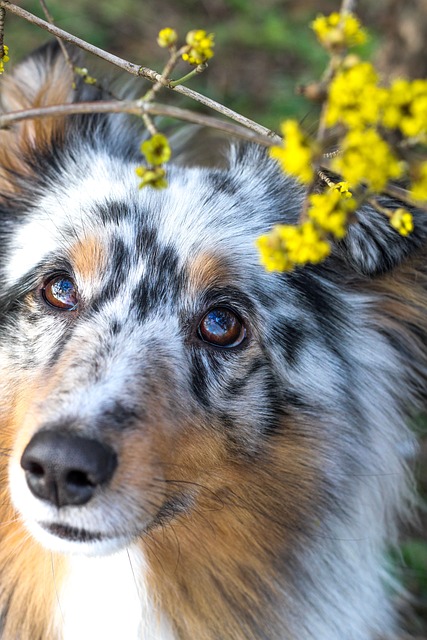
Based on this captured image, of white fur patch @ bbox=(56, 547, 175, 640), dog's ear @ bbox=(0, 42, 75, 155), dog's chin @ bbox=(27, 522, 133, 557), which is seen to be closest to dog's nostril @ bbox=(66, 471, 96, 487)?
dog's chin @ bbox=(27, 522, 133, 557)

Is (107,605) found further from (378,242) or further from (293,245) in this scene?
(293,245)

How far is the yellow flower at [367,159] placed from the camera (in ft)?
4.45

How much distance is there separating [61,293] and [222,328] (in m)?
0.62

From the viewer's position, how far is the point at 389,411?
10.3 ft

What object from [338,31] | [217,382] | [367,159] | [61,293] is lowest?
[217,382]

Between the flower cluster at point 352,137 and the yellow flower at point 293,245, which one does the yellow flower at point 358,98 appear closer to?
the flower cluster at point 352,137

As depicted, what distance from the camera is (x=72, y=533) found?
2.30m

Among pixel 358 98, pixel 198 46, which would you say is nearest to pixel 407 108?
pixel 358 98

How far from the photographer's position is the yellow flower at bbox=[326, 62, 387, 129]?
1357 mm

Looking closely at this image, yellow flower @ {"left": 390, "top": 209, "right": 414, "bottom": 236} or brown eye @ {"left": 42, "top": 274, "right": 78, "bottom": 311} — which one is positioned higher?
yellow flower @ {"left": 390, "top": 209, "right": 414, "bottom": 236}

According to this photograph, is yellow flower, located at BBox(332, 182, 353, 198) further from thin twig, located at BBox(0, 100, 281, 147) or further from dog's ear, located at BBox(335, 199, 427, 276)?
dog's ear, located at BBox(335, 199, 427, 276)

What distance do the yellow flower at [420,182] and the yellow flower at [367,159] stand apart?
6 centimetres

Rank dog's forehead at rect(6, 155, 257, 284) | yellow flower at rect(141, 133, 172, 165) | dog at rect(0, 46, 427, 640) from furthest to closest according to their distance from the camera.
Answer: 1. dog's forehead at rect(6, 155, 257, 284)
2. dog at rect(0, 46, 427, 640)
3. yellow flower at rect(141, 133, 172, 165)

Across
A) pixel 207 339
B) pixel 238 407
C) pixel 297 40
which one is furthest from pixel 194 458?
pixel 297 40
